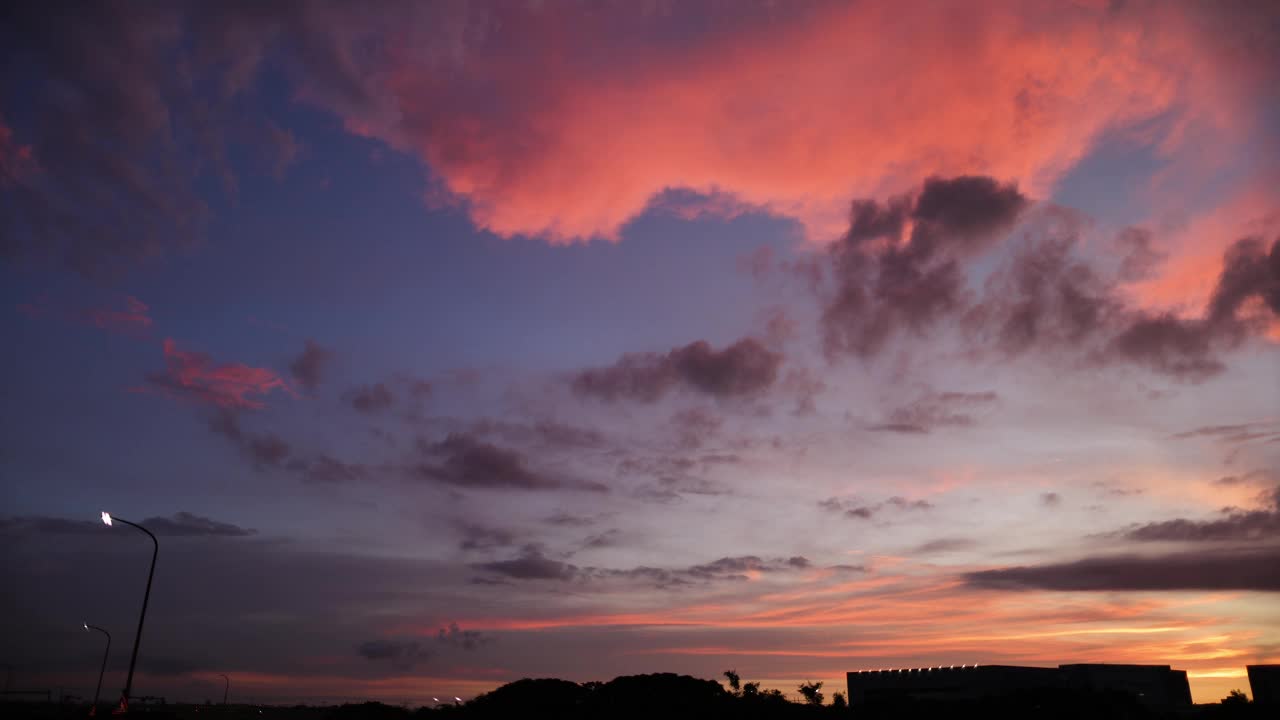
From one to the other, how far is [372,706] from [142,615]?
5793 inches

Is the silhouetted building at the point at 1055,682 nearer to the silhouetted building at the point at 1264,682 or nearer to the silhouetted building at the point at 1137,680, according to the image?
the silhouetted building at the point at 1137,680

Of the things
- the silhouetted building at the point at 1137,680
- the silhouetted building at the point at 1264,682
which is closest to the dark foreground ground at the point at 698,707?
the silhouetted building at the point at 1137,680

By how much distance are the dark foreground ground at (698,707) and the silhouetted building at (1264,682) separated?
677 centimetres

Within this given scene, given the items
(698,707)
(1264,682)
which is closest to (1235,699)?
(1264,682)

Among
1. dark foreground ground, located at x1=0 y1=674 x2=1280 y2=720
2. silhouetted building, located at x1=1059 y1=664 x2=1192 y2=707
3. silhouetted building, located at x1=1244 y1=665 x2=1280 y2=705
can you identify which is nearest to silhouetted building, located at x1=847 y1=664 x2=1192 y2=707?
silhouetted building, located at x1=1059 y1=664 x2=1192 y2=707

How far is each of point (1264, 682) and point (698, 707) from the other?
88.9 m

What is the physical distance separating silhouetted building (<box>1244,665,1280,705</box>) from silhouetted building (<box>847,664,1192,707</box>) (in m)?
14.9

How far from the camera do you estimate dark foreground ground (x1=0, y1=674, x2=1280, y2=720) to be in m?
117

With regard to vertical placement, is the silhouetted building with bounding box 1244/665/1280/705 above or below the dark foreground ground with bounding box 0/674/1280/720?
above

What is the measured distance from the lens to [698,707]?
456 feet

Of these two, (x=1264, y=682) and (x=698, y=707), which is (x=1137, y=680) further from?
(x=698, y=707)

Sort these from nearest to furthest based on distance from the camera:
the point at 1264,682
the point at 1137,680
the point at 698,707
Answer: the point at 1264,682 < the point at 698,707 < the point at 1137,680

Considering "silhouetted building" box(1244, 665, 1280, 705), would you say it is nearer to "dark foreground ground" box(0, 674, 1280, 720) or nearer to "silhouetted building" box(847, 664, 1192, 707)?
"dark foreground ground" box(0, 674, 1280, 720)

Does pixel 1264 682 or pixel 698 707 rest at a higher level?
pixel 1264 682
